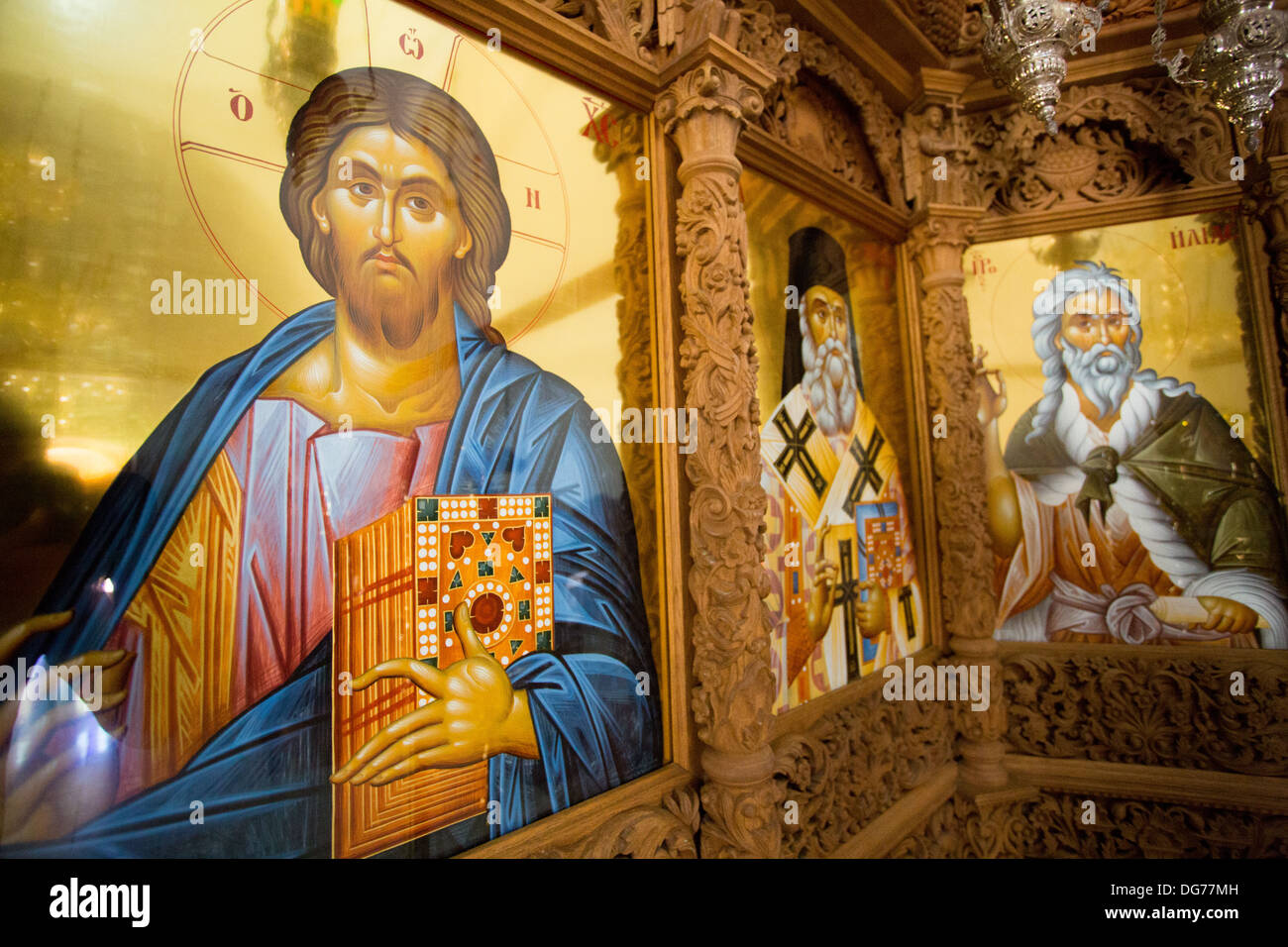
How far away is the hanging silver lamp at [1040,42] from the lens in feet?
9.05

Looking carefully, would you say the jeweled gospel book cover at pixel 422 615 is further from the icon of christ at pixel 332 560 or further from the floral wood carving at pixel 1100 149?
the floral wood carving at pixel 1100 149

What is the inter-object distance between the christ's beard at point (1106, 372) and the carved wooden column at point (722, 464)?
3019mm

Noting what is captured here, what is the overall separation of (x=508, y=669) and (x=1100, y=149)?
17.1 feet

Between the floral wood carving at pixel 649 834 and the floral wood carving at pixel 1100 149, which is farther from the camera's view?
the floral wood carving at pixel 1100 149

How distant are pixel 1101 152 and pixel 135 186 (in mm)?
5520

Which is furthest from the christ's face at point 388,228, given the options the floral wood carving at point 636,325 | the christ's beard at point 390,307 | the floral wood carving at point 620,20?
the floral wood carving at point 620,20

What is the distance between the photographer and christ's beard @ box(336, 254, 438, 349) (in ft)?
6.30

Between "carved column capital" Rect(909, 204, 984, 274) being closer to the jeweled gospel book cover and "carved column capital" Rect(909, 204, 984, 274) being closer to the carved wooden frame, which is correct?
the carved wooden frame

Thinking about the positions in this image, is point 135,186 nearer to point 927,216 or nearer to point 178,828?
point 178,828

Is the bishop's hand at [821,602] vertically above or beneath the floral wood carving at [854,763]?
above

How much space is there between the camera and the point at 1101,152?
4473 millimetres

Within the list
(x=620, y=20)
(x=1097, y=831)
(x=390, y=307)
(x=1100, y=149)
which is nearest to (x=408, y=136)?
(x=390, y=307)

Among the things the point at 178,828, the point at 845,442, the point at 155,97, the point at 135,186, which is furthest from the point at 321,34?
the point at 845,442

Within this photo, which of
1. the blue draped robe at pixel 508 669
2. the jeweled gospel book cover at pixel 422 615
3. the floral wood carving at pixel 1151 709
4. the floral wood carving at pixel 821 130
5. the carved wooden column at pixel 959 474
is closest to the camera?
the blue draped robe at pixel 508 669
